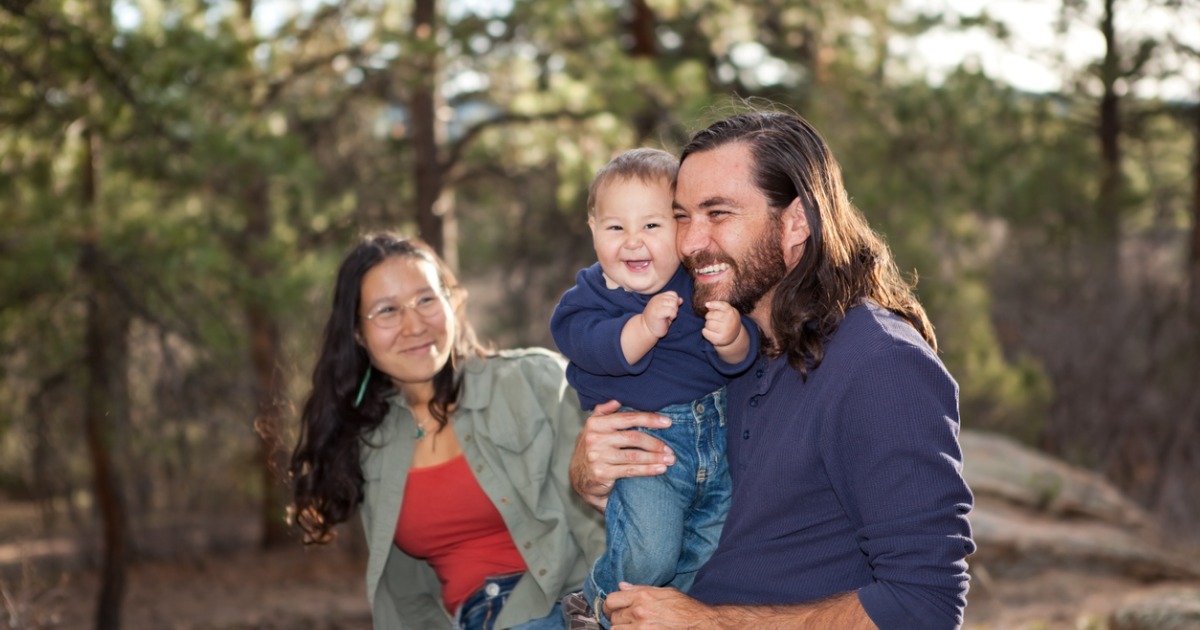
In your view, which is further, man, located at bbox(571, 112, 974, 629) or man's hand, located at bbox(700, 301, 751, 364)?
man's hand, located at bbox(700, 301, 751, 364)

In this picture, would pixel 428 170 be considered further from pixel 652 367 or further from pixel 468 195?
pixel 652 367

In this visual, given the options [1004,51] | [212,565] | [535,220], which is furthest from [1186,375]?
[212,565]

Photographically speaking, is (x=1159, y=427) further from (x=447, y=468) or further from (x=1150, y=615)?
(x=447, y=468)

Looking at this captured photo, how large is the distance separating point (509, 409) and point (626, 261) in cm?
88

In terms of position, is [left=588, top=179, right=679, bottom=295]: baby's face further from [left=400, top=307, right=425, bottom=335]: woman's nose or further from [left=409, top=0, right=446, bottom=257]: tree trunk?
[left=409, top=0, right=446, bottom=257]: tree trunk

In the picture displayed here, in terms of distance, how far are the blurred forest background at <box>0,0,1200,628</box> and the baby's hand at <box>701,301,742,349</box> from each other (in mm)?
2135

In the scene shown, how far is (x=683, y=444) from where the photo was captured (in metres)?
2.78

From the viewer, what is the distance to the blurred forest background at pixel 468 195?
7371mm

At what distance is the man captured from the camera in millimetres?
2215

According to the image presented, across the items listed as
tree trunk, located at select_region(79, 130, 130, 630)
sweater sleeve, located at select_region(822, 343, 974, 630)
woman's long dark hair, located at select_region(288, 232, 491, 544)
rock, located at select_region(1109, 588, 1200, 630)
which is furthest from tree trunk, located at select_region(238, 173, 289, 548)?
rock, located at select_region(1109, 588, 1200, 630)

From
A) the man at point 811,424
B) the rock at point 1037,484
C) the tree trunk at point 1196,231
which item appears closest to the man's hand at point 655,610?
the man at point 811,424

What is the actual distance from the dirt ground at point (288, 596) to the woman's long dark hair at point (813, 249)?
4.19m

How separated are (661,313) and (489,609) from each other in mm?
1228

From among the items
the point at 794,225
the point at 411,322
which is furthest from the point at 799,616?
the point at 411,322
